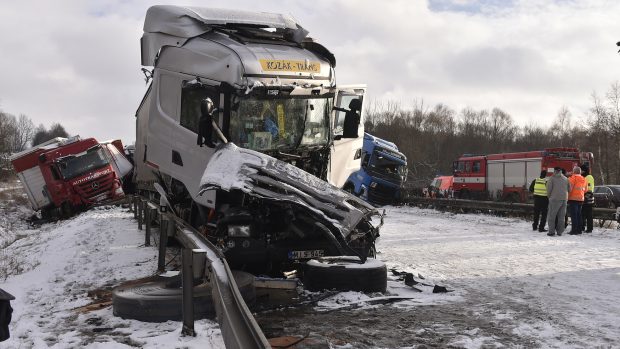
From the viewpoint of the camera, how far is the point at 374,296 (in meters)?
6.89

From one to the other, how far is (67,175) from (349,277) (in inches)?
731

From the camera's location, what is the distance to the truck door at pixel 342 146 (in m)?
8.91

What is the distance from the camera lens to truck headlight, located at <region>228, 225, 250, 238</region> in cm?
674

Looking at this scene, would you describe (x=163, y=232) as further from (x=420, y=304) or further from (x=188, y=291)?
(x=420, y=304)

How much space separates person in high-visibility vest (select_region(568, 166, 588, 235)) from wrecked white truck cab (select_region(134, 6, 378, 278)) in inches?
271

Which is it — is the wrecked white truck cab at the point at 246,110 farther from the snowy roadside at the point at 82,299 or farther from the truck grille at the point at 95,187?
the truck grille at the point at 95,187

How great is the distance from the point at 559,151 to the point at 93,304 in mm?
28145

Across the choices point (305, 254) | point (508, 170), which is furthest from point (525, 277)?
point (508, 170)

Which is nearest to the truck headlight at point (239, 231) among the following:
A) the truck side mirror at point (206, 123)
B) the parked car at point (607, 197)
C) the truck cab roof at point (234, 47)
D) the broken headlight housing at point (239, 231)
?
the broken headlight housing at point (239, 231)

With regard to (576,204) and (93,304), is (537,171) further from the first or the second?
(93,304)

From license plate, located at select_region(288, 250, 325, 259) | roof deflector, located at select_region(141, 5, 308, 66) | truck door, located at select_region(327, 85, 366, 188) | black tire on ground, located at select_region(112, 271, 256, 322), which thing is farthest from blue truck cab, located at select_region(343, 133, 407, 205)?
black tire on ground, located at select_region(112, 271, 256, 322)

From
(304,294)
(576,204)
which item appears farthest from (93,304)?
(576,204)

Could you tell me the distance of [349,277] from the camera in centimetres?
702

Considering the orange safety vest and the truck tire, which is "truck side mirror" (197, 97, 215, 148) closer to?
the truck tire
